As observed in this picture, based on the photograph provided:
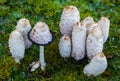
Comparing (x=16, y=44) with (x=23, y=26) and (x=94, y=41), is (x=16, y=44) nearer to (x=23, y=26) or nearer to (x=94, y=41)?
(x=23, y=26)

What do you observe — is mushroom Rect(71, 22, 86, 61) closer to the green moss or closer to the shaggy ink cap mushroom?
the shaggy ink cap mushroom

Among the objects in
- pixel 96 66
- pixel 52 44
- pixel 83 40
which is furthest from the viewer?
pixel 52 44

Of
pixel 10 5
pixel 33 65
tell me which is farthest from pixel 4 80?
pixel 10 5

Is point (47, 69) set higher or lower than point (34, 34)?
lower

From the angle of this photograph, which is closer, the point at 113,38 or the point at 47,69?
the point at 47,69

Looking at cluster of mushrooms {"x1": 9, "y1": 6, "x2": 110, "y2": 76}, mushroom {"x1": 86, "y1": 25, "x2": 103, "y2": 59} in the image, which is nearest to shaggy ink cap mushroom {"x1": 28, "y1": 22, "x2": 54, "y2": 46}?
cluster of mushrooms {"x1": 9, "y1": 6, "x2": 110, "y2": 76}

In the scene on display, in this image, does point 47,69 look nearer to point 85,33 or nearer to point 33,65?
point 33,65

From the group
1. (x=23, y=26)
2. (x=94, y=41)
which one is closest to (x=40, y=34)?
(x=23, y=26)
